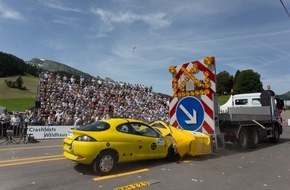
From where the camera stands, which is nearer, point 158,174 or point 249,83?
point 158,174

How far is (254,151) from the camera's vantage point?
41.1 ft

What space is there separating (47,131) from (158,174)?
12.4m

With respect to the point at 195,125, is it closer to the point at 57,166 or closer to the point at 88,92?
the point at 57,166

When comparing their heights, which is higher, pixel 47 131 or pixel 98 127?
pixel 98 127

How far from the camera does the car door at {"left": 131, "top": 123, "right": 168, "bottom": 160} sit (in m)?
9.09

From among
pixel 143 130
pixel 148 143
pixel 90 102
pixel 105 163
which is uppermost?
pixel 90 102

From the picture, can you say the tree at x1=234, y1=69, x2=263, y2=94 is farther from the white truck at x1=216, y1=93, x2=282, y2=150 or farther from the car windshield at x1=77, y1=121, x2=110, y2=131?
the car windshield at x1=77, y1=121, x2=110, y2=131

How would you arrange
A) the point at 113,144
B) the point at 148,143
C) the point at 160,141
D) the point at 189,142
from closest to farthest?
the point at 113,144 → the point at 148,143 → the point at 160,141 → the point at 189,142

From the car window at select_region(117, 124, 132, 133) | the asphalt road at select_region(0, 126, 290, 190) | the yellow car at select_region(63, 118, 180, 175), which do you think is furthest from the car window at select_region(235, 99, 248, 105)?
the car window at select_region(117, 124, 132, 133)

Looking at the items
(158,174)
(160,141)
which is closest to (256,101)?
(160,141)

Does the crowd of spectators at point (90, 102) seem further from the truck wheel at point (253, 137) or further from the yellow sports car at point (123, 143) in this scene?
the yellow sports car at point (123, 143)

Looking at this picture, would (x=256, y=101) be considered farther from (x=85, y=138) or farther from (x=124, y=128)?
(x=85, y=138)

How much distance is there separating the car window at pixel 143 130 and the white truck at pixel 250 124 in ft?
10.1

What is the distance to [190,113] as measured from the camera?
12.1 metres
